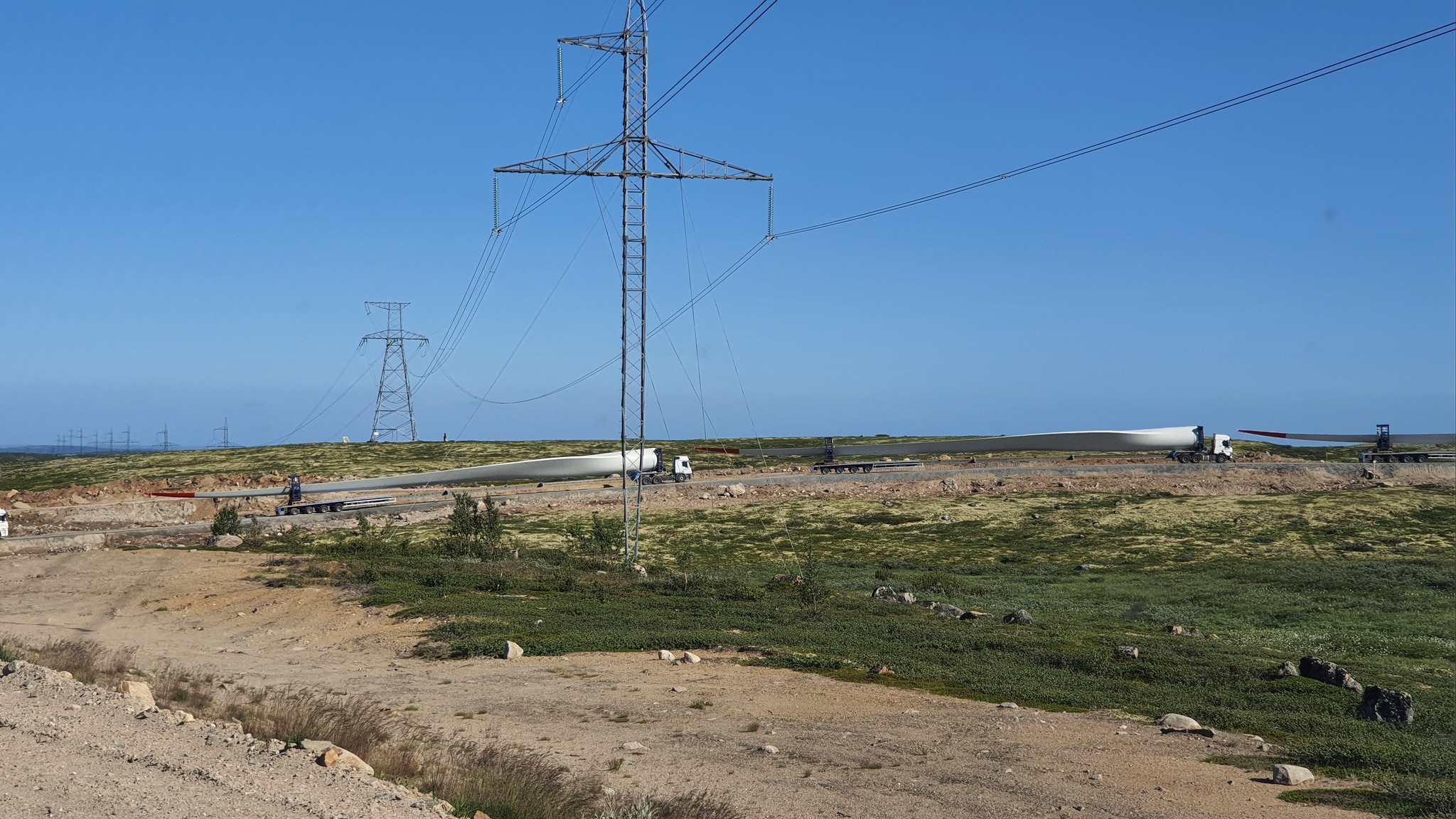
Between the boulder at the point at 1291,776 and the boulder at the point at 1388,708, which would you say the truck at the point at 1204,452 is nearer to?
the boulder at the point at 1388,708

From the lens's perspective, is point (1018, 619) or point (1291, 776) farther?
point (1018, 619)

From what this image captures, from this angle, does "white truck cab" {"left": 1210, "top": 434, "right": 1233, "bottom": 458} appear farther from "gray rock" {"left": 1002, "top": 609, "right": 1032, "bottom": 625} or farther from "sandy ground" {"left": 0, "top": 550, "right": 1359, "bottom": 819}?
"sandy ground" {"left": 0, "top": 550, "right": 1359, "bottom": 819}

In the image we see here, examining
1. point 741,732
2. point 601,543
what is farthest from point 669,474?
point 741,732

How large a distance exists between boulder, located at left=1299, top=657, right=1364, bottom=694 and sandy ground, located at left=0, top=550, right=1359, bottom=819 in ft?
15.5

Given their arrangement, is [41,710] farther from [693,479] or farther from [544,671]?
[693,479]

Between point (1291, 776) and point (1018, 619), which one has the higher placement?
point (1291, 776)

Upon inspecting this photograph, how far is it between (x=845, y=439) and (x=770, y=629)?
125718mm

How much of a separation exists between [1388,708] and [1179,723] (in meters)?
3.61

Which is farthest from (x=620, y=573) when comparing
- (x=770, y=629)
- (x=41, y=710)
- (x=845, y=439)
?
(x=845, y=439)

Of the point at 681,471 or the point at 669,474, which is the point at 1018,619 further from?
the point at 669,474

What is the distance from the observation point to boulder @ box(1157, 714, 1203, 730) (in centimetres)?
1448

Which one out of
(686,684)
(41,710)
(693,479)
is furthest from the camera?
(693,479)

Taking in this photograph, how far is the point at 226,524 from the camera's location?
42.3 meters

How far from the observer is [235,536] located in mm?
40719
